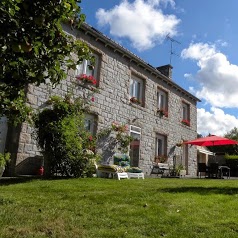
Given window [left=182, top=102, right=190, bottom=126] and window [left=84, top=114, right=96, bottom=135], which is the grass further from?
window [left=182, top=102, right=190, bottom=126]

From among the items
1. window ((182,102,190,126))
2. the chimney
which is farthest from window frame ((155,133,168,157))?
the chimney

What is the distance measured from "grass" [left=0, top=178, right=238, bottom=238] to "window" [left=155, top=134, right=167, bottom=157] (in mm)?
10387

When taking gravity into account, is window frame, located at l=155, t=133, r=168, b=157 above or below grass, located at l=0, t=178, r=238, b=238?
above

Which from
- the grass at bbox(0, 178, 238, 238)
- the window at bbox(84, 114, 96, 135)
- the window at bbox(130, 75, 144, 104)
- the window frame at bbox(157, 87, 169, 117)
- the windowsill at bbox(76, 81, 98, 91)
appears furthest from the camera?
the window frame at bbox(157, 87, 169, 117)

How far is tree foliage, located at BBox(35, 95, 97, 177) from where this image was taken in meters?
8.49

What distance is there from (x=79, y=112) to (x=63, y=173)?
189cm

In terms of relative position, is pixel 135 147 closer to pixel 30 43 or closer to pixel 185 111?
pixel 185 111

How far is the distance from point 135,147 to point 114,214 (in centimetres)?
1047

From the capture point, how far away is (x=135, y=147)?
48.1 ft

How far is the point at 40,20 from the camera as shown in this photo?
2.11m

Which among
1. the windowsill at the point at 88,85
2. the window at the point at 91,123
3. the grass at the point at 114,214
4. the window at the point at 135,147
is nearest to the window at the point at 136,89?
the window at the point at 135,147

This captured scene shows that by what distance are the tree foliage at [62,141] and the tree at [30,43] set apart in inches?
Result: 229

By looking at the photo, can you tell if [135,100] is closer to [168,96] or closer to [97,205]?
[168,96]

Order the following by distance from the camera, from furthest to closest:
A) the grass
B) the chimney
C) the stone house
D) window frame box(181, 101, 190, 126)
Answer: window frame box(181, 101, 190, 126) < the chimney < the stone house < the grass
